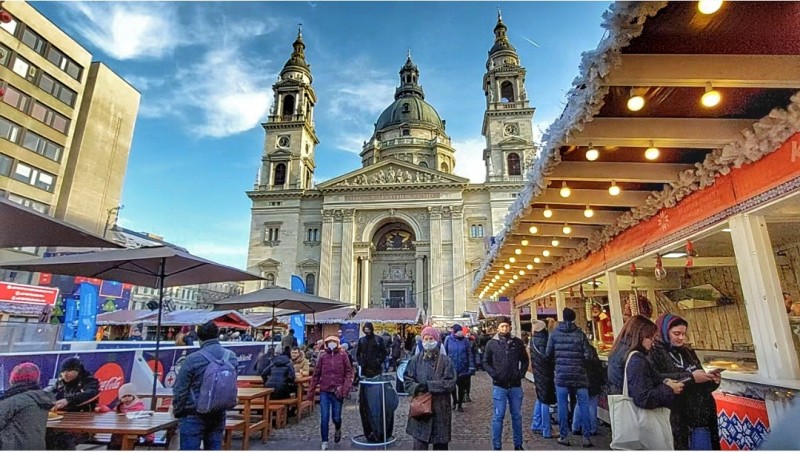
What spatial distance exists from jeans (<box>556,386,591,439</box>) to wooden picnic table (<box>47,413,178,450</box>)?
4.85 metres

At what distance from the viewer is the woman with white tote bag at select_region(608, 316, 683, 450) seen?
2.63 meters

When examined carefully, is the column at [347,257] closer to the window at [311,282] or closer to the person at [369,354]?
the window at [311,282]

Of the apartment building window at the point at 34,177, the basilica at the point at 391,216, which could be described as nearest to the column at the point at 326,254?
the basilica at the point at 391,216

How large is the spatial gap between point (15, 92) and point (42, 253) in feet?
34.3

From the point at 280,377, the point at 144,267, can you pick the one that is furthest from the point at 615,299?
the point at 144,267

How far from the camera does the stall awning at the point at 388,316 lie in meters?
23.3

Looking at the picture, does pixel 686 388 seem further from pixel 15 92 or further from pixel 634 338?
pixel 15 92

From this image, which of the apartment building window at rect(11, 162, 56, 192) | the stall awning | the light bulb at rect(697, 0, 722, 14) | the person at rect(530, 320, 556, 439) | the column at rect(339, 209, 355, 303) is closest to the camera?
the light bulb at rect(697, 0, 722, 14)

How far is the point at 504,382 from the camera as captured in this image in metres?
5.08

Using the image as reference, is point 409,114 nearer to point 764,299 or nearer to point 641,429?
point 764,299

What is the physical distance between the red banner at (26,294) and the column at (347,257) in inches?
725

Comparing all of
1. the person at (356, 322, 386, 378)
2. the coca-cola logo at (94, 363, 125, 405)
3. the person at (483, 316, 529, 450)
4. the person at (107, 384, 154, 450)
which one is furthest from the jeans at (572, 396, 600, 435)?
the coca-cola logo at (94, 363, 125, 405)

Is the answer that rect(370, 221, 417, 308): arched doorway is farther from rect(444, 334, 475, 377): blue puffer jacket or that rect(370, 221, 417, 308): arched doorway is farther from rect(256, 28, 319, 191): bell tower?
rect(444, 334, 475, 377): blue puffer jacket

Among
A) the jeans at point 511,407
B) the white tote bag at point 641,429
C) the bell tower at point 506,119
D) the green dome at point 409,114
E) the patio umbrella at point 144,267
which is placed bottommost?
the jeans at point 511,407
